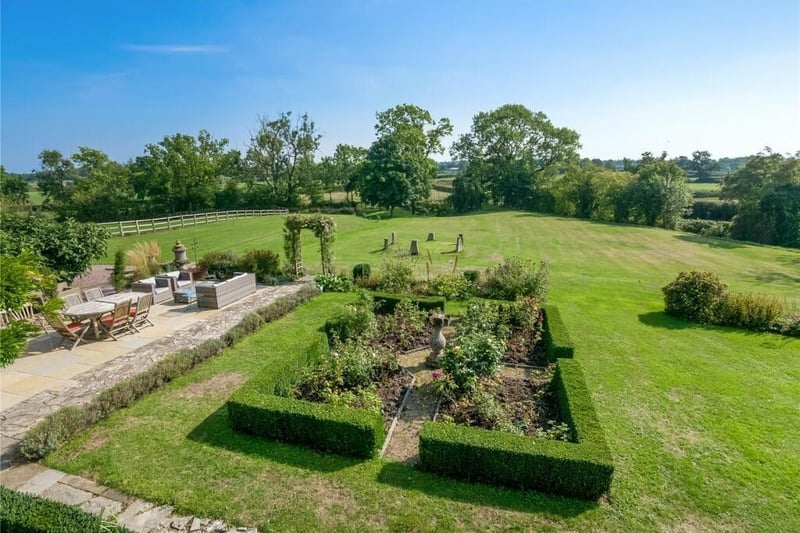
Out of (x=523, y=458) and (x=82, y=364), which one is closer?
(x=523, y=458)

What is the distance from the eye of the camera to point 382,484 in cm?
470

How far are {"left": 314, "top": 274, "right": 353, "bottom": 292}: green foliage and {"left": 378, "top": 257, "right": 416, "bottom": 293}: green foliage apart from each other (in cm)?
124

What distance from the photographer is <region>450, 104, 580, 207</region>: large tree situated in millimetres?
44531

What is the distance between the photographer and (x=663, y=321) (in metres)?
Result: 10.9

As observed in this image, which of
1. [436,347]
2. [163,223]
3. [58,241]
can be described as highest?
[58,241]

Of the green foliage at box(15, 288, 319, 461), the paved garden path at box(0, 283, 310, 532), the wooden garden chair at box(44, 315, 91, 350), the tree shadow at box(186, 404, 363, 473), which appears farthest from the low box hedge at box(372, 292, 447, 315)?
the wooden garden chair at box(44, 315, 91, 350)

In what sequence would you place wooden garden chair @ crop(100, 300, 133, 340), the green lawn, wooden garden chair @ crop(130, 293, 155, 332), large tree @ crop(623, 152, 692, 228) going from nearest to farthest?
1. the green lawn
2. wooden garden chair @ crop(100, 300, 133, 340)
3. wooden garden chair @ crop(130, 293, 155, 332)
4. large tree @ crop(623, 152, 692, 228)

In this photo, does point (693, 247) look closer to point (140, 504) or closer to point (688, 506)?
point (688, 506)

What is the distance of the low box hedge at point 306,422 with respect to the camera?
16.8 feet

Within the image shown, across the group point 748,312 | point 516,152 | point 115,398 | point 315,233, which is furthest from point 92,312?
point 516,152

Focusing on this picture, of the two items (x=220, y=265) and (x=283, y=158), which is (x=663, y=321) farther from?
(x=283, y=158)

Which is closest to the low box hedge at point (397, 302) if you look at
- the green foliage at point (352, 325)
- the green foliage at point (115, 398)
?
the green foliage at point (352, 325)

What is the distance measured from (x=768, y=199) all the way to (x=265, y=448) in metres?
38.6

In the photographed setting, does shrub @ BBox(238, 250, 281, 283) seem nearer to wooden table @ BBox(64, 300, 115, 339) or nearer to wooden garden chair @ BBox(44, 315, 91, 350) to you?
wooden table @ BBox(64, 300, 115, 339)
